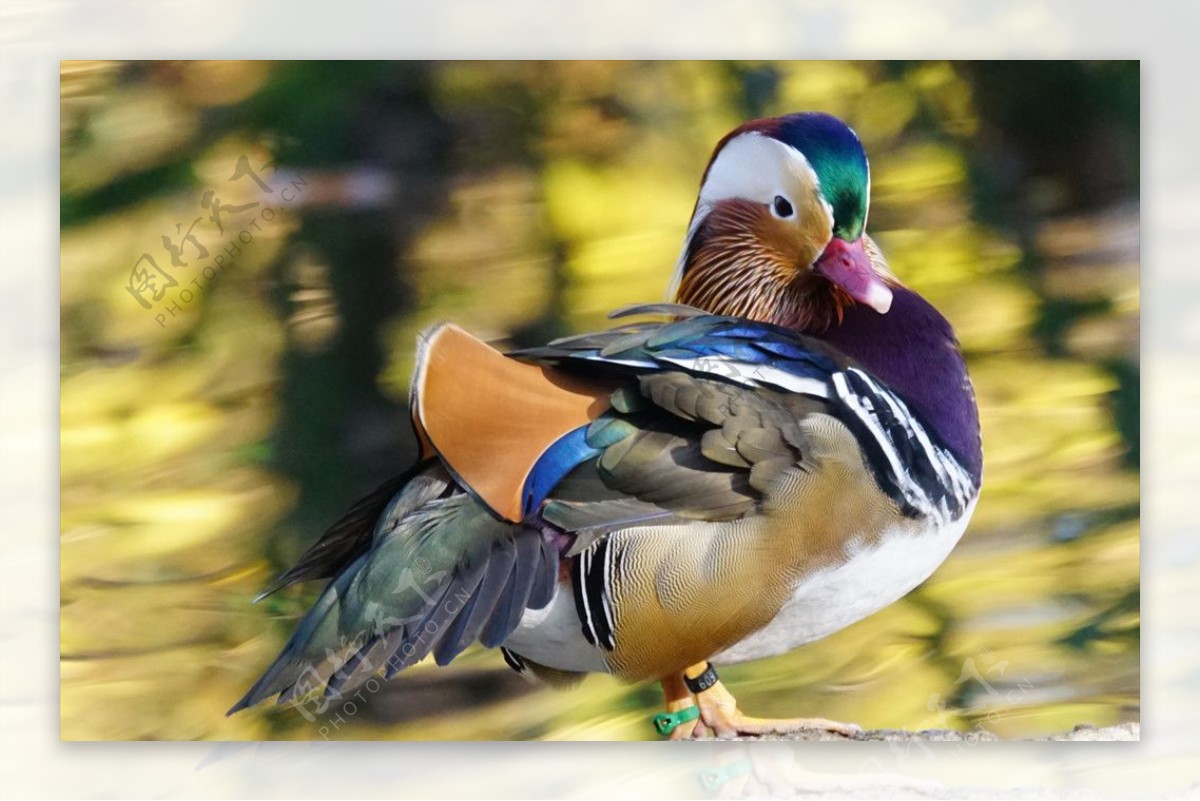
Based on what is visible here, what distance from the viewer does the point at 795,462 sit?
1501 mm

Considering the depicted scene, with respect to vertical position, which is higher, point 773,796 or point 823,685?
point 823,685

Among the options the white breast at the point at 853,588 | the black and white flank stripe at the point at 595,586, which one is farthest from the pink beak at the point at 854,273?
the black and white flank stripe at the point at 595,586

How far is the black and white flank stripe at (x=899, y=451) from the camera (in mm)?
1520

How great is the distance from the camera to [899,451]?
5.00 feet

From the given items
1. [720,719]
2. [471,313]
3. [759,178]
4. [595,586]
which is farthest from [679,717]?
[759,178]

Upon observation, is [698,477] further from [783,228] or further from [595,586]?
[783,228]

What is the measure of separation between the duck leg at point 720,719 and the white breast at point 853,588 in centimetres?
4

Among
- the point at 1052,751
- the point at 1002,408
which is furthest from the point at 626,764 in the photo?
the point at 1002,408

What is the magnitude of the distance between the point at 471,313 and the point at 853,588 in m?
0.57

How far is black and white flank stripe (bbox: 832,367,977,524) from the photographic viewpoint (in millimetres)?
1520

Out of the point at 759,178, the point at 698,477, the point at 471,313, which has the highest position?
the point at 759,178

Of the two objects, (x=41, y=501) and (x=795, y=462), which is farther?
(x=41, y=501)

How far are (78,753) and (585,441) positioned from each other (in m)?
0.74

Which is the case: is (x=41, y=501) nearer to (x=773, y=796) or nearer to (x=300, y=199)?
(x=300, y=199)
